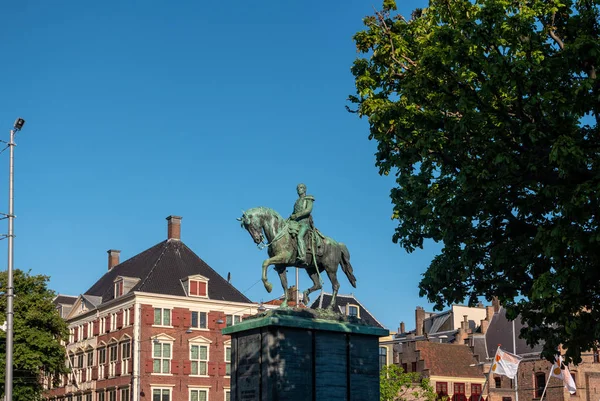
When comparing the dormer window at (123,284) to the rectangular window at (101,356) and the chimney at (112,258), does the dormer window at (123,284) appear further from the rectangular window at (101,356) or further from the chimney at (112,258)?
the chimney at (112,258)

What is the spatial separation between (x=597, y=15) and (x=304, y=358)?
10204 millimetres

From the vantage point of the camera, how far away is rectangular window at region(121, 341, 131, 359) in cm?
6321

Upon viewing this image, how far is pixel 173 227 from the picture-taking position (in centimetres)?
7062

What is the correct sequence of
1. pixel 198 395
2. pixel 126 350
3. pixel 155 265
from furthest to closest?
1. pixel 155 265
2. pixel 198 395
3. pixel 126 350

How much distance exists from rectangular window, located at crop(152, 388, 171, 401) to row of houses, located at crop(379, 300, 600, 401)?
18989 millimetres

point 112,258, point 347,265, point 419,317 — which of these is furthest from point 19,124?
point 419,317

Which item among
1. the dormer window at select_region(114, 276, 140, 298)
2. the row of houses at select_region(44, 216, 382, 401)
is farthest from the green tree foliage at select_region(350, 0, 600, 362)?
the dormer window at select_region(114, 276, 140, 298)

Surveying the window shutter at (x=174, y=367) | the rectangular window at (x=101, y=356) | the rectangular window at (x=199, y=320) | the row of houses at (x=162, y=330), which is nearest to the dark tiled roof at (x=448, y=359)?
the row of houses at (x=162, y=330)

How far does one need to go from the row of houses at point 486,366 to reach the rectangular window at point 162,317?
19027mm

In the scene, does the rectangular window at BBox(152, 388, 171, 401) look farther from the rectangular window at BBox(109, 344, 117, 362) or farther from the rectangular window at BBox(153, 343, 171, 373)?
the rectangular window at BBox(109, 344, 117, 362)

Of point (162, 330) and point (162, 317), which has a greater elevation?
point (162, 317)

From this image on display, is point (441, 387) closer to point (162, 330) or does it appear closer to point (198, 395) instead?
point (198, 395)

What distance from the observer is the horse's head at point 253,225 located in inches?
795

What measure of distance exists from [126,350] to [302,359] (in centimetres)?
4732
